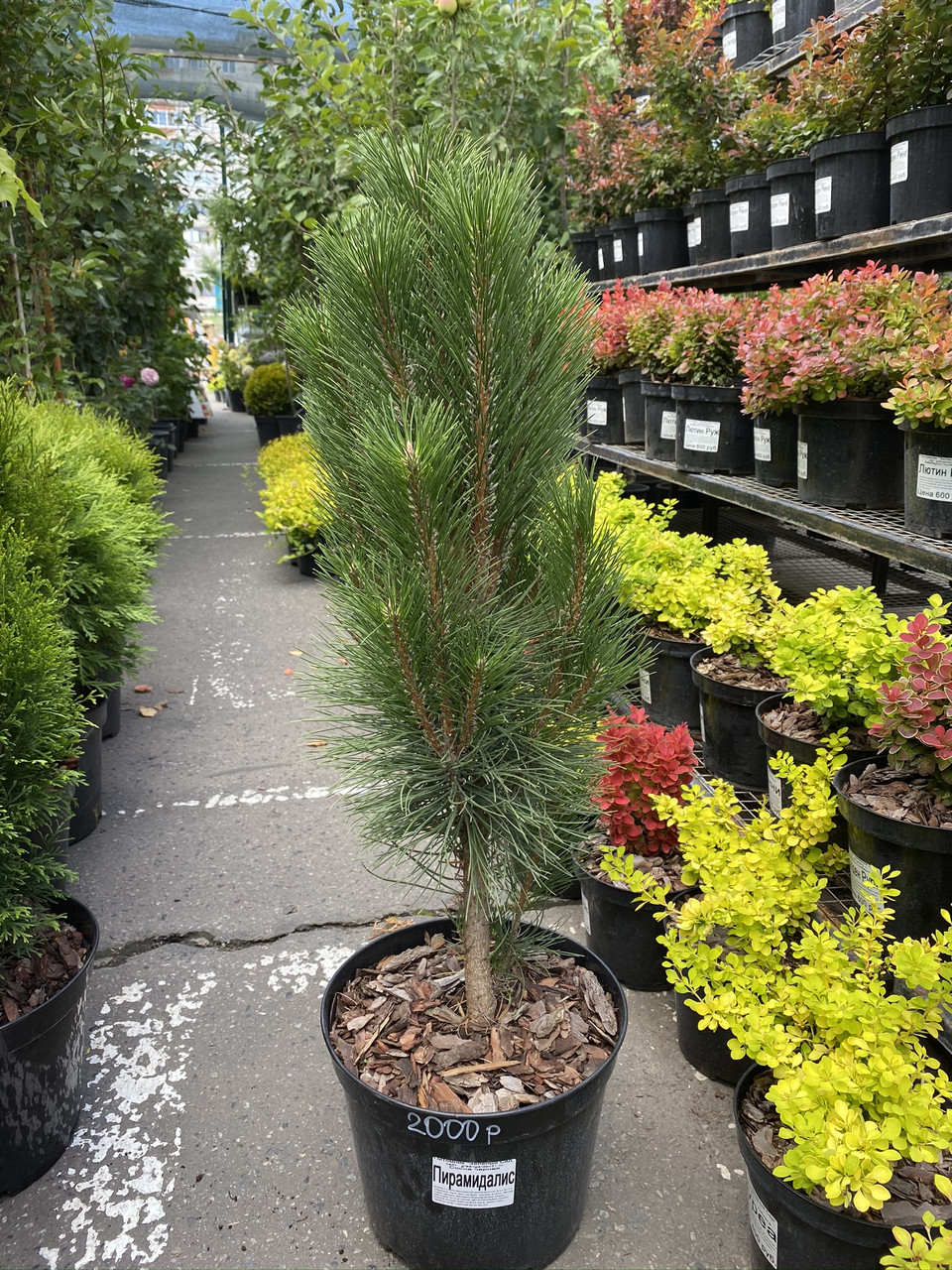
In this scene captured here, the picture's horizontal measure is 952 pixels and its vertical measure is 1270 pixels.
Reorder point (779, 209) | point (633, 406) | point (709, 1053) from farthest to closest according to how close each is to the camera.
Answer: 1. point (633, 406)
2. point (779, 209)
3. point (709, 1053)

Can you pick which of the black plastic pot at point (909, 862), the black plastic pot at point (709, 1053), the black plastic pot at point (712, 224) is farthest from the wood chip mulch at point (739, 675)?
the black plastic pot at point (712, 224)

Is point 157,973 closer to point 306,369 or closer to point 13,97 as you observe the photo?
point 306,369

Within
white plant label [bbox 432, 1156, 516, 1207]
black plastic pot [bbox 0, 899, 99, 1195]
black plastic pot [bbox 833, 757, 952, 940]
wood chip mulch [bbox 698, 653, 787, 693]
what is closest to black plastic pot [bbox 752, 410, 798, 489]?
wood chip mulch [bbox 698, 653, 787, 693]

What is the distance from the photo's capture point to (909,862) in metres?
1.86

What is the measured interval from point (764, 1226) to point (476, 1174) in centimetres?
47

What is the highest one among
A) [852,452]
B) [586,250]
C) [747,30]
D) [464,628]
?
[747,30]

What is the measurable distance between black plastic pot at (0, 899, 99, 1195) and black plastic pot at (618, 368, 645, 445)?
3.22 meters

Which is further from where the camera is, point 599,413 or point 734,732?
point 599,413

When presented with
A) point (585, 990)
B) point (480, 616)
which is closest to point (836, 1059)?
point (585, 990)

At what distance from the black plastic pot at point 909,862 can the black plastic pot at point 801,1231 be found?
57 centimetres

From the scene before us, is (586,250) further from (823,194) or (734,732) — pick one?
(734,732)

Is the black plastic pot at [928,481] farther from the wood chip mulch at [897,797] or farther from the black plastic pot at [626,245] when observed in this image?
the black plastic pot at [626,245]

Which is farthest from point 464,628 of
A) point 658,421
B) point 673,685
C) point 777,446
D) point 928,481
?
point 658,421

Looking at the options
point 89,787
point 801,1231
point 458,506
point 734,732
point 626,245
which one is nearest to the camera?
point 458,506
